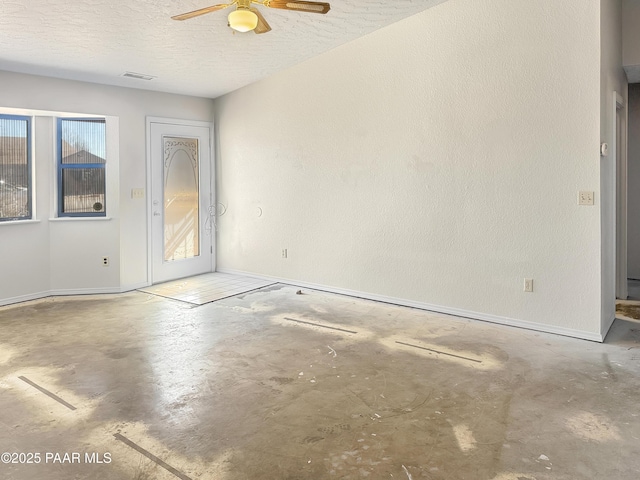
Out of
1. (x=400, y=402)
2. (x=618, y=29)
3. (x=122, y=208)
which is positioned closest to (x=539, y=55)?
(x=618, y=29)

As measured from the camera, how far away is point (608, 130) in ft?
13.2

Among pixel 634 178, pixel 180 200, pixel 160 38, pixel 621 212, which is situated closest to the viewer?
pixel 160 38

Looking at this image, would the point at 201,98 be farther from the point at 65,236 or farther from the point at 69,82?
the point at 65,236

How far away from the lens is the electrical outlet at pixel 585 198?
375cm

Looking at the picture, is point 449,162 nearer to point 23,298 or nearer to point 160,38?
point 160,38

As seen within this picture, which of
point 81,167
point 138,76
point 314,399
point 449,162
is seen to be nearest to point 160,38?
point 138,76

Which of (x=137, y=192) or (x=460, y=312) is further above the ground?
(x=137, y=192)

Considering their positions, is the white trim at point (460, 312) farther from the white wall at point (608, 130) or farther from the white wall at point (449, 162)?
the white wall at point (608, 130)

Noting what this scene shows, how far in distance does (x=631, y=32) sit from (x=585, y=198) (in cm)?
218

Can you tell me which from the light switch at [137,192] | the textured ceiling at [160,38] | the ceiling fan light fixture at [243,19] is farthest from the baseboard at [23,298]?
the ceiling fan light fixture at [243,19]

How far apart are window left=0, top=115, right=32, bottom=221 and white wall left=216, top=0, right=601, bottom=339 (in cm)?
259

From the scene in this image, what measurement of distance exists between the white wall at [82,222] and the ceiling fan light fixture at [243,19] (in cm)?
311

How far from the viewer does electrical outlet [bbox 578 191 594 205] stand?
375 cm

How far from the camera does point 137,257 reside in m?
5.93
